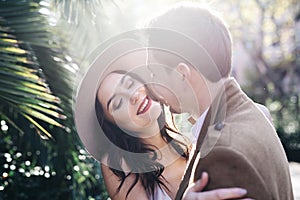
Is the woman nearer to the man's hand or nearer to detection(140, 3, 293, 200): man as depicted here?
detection(140, 3, 293, 200): man

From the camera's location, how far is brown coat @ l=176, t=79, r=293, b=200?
1.81 meters

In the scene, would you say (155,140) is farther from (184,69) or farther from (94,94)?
(184,69)

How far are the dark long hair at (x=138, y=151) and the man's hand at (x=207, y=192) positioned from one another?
2.23 feet

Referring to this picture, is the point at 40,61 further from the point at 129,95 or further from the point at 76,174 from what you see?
the point at 129,95

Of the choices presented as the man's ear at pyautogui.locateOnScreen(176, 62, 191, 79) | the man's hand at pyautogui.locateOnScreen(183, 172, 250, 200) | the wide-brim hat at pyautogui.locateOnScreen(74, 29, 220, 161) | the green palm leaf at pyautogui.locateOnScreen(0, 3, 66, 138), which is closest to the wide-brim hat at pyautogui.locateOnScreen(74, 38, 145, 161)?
the wide-brim hat at pyautogui.locateOnScreen(74, 29, 220, 161)

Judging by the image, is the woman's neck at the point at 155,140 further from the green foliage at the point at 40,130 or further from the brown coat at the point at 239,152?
the green foliage at the point at 40,130

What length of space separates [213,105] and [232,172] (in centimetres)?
26

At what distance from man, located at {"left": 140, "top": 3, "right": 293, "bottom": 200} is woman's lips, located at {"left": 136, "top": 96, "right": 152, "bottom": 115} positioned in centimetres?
23

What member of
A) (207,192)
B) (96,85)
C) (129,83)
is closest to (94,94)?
(96,85)

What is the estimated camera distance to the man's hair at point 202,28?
6.51ft

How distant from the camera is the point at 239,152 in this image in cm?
180

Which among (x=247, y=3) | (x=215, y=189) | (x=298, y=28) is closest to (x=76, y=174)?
(x=215, y=189)

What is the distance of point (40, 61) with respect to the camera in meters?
3.94

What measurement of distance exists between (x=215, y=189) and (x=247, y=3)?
1764 centimetres
